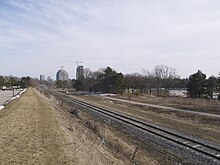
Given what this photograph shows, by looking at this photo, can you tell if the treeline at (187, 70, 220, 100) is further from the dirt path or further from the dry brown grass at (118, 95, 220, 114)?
the dirt path

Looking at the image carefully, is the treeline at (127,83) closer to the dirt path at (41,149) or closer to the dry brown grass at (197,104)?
the dry brown grass at (197,104)

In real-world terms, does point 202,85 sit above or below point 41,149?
above

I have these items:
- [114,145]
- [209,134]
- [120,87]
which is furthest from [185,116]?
[120,87]

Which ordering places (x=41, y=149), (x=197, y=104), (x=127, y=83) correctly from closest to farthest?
(x=41, y=149) → (x=197, y=104) → (x=127, y=83)

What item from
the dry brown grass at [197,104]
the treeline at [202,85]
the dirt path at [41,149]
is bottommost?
the dry brown grass at [197,104]

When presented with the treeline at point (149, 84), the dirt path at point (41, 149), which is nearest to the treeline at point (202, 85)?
the treeline at point (149, 84)

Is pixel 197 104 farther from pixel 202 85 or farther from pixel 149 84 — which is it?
pixel 149 84

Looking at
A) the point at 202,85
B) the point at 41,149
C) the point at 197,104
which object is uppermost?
the point at 202,85

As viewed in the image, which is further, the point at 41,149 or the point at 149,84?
the point at 149,84

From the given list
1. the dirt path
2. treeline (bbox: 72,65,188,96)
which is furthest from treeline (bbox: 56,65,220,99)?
the dirt path

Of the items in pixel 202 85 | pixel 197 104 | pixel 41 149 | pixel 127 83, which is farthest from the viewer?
pixel 127 83

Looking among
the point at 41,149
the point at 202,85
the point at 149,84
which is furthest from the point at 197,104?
the point at 149,84

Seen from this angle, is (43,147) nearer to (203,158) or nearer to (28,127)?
(28,127)

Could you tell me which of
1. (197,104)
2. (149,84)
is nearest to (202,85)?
(197,104)
